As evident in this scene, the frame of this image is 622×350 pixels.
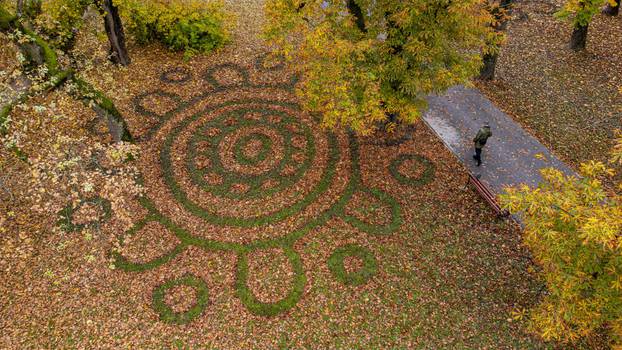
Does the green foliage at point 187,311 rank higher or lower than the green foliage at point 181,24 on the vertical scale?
lower

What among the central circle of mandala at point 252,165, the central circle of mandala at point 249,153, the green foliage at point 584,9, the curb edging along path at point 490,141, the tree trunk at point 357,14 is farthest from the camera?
the green foliage at point 584,9

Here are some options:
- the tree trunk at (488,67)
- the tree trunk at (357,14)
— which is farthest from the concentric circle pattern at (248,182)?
the tree trunk at (488,67)

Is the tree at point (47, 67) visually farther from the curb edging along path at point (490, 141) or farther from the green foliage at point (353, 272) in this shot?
the curb edging along path at point (490, 141)

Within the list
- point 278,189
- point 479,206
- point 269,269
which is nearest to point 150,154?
point 278,189

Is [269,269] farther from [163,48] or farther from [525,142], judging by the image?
[163,48]

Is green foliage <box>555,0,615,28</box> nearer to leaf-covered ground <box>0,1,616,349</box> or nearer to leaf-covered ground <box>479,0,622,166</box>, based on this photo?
leaf-covered ground <box>479,0,622,166</box>

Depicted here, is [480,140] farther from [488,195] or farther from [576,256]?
[576,256]
